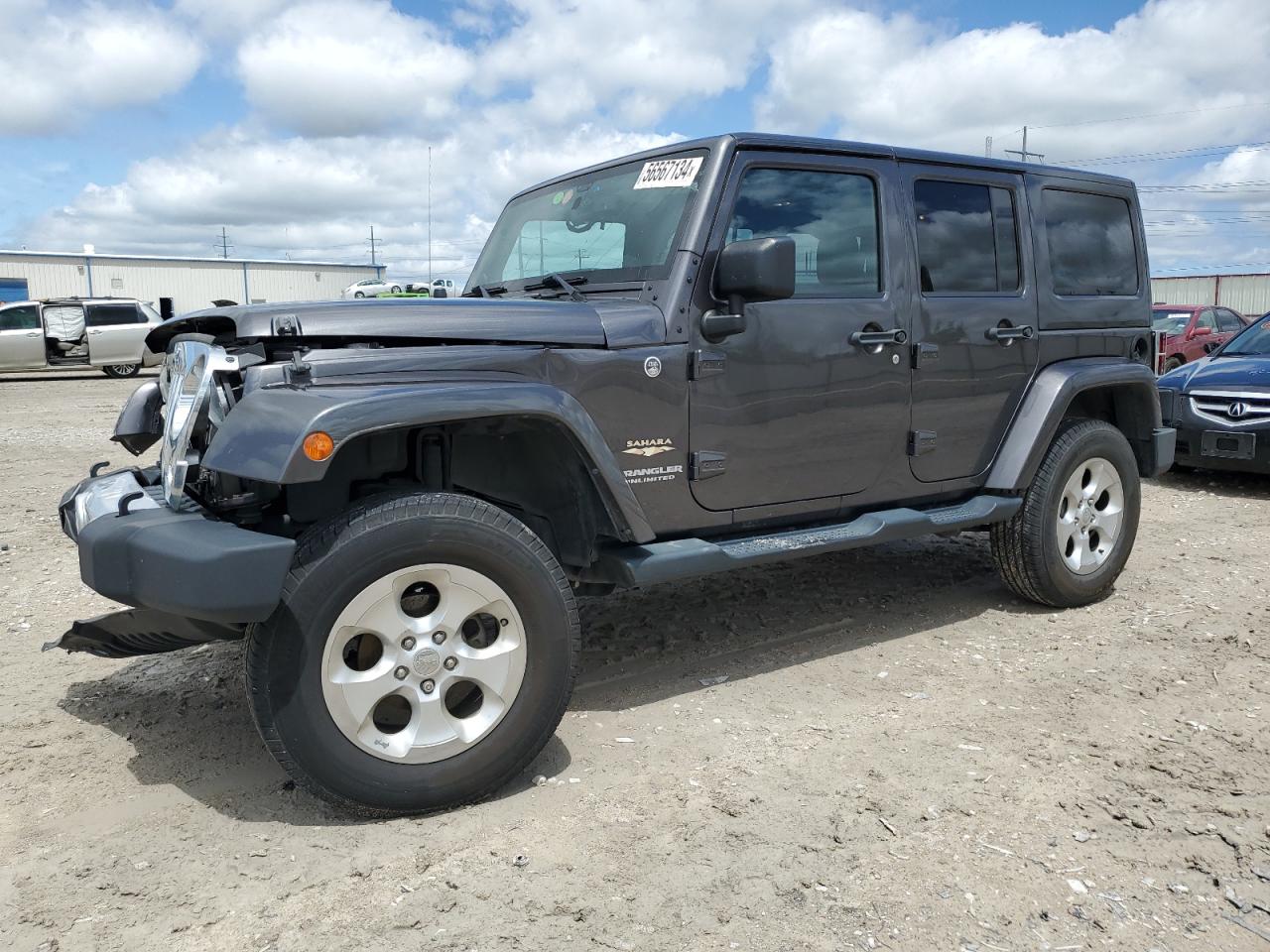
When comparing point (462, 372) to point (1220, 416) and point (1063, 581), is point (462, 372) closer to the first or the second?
point (1063, 581)

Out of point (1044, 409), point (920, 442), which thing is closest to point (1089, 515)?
point (1044, 409)

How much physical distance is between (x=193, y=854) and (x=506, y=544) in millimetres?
1194

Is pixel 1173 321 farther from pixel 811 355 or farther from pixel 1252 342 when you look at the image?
pixel 811 355

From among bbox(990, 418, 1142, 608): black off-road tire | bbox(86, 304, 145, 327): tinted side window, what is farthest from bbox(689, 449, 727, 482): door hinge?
bbox(86, 304, 145, 327): tinted side window

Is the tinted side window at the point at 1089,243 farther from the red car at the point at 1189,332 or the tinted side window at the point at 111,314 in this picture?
the tinted side window at the point at 111,314

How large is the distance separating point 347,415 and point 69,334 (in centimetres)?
2072

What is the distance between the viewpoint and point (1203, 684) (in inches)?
157

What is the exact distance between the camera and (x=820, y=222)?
3.98m

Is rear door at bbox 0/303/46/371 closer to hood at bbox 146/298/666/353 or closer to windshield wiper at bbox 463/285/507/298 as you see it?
windshield wiper at bbox 463/285/507/298

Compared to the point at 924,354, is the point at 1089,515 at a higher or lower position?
lower

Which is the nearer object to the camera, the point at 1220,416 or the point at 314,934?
the point at 314,934

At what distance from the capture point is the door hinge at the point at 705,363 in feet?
11.6

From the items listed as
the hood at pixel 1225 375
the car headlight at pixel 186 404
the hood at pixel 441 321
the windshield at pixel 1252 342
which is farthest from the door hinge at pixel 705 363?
the windshield at pixel 1252 342

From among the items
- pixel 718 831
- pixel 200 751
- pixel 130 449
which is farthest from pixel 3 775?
pixel 718 831
